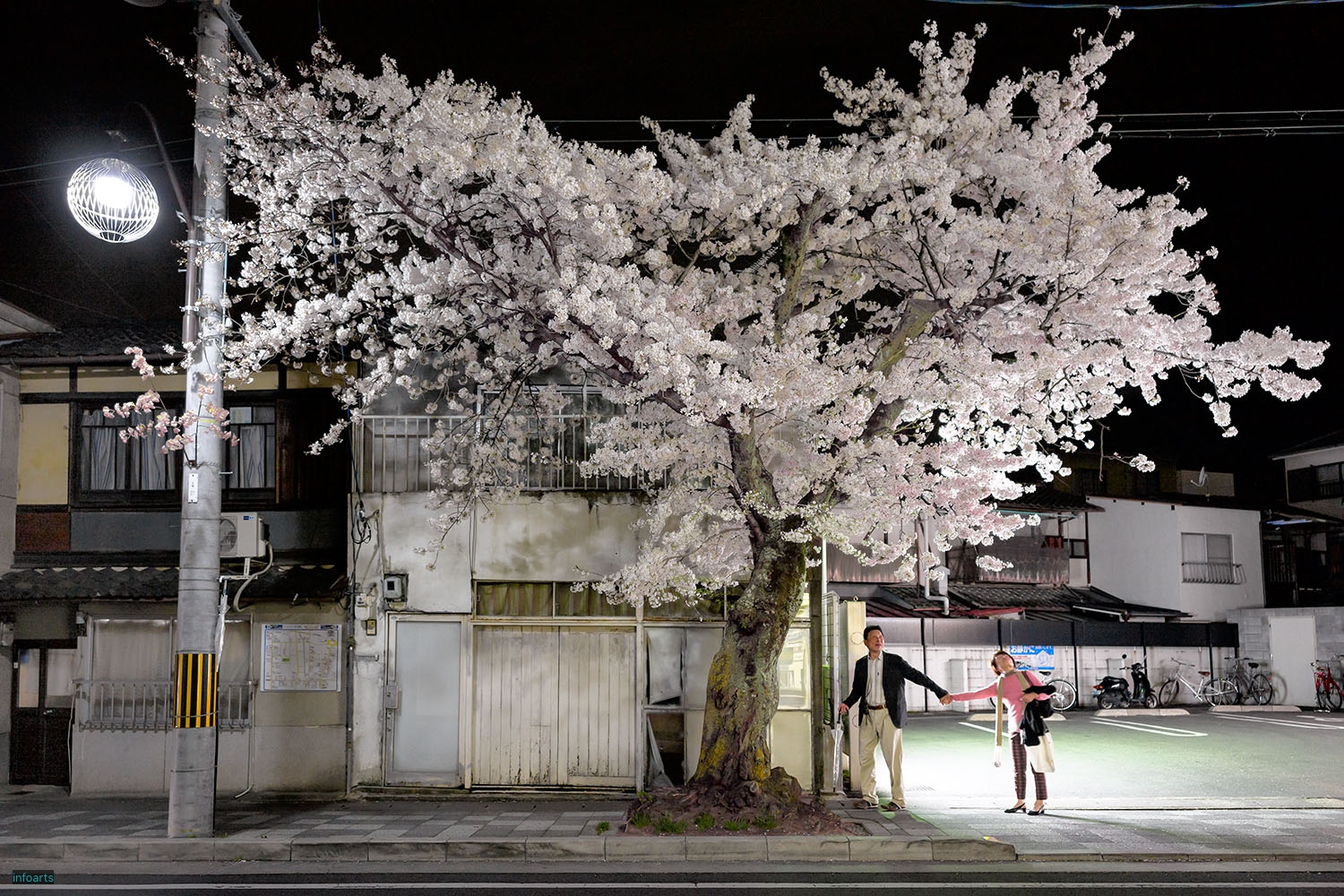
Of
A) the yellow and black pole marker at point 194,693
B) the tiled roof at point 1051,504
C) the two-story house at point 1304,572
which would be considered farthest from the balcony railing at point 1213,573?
the yellow and black pole marker at point 194,693

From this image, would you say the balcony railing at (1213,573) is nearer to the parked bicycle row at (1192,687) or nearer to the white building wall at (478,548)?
the parked bicycle row at (1192,687)

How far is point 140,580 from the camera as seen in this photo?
539 inches

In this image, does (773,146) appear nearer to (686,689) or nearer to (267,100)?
(267,100)

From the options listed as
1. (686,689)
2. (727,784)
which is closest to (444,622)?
(686,689)

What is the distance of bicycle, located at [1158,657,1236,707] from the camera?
2917 cm

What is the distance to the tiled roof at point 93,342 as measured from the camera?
14.6 meters

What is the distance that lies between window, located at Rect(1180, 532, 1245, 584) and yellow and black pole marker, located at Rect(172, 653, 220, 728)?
31.9 meters

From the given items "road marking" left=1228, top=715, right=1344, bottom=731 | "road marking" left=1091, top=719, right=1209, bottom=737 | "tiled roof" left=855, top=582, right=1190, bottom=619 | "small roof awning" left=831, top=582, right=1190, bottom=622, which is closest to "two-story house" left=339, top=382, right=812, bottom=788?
"road marking" left=1091, top=719, right=1209, bottom=737

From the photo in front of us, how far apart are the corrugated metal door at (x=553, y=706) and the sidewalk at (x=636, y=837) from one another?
1.10 meters

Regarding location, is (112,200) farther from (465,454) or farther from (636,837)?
(636,837)

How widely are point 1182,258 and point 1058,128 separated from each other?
83.4 inches

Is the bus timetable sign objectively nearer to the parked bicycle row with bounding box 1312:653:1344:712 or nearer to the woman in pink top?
the parked bicycle row with bounding box 1312:653:1344:712

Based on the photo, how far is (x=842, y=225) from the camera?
12.1 meters

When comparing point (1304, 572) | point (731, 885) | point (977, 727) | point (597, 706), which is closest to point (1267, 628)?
point (1304, 572)
